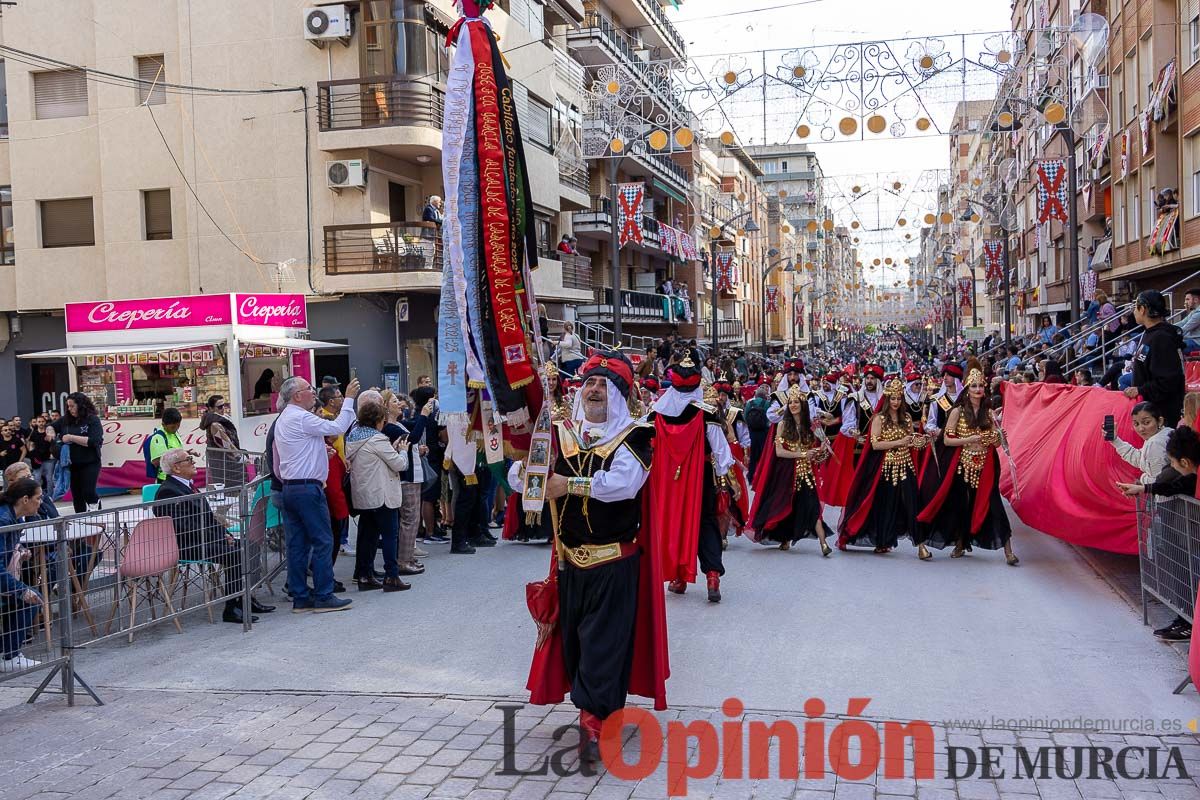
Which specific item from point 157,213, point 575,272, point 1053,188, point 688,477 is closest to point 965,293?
point 575,272

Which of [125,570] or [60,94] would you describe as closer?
[125,570]

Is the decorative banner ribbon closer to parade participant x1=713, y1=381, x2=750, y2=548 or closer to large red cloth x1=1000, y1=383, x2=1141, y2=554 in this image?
parade participant x1=713, y1=381, x2=750, y2=548

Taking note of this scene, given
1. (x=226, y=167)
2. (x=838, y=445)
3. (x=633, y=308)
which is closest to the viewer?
(x=838, y=445)

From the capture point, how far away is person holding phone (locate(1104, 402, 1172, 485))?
25.5 feet

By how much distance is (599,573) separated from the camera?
5.40m

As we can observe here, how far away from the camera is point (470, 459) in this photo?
5656 millimetres

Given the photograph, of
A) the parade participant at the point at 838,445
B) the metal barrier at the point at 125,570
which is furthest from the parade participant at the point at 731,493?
the metal barrier at the point at 125,570

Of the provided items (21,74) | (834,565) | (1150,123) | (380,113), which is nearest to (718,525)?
(834,565)

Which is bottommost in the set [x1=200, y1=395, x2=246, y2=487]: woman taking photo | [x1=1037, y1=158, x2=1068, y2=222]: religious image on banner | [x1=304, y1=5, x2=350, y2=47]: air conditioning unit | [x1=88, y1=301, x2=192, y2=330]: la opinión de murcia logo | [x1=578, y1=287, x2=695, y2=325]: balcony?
[x1=200, y1=395, x2=246, y2=487]: woman taking photo

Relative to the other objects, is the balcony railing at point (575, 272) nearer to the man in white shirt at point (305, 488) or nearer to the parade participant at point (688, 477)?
the parade participant at point (688, 477)

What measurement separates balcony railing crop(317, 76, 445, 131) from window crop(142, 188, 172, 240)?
15.1 feet

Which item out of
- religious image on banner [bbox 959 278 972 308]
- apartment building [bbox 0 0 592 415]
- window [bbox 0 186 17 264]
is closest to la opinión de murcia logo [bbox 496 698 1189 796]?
apartment building [bbox 0 0 592 415]

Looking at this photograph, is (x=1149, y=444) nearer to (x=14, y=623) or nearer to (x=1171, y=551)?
(x=1171, y=551)

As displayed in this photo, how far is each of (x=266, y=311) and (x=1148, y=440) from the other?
48.6ft
